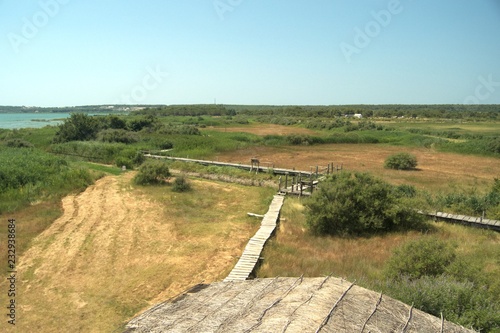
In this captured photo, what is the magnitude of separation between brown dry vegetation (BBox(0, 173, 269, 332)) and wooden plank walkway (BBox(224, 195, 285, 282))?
587 mm

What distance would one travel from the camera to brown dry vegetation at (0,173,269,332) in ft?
32.8

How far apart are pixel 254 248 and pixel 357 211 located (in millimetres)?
5282

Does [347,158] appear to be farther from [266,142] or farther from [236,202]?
[236,202]

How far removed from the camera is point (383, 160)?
39.8 meters

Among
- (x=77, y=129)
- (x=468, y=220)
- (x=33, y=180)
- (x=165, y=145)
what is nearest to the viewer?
(x=468, y=220)

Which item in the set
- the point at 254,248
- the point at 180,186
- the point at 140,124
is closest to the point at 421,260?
the point at 254,248

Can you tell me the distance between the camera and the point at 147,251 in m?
14.2

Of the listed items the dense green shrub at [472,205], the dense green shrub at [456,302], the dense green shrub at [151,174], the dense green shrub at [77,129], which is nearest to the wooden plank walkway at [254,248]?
the dense green shrub at [456,302]

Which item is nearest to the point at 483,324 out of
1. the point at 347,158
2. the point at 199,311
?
the point at 199,311

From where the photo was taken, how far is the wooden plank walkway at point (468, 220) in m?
16.2

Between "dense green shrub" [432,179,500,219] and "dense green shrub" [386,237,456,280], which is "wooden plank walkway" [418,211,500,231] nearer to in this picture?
"dense green shrub" [432,179,500,219]

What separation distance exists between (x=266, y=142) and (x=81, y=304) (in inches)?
1686

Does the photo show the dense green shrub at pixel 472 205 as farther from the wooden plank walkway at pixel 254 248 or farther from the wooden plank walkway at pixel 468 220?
the wooden plank walkway at pixel 254 248

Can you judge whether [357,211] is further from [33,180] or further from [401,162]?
[401,162]
